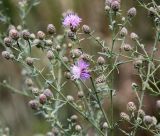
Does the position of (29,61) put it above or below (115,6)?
below

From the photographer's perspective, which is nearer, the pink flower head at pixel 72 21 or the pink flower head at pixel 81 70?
the pink flower head at pixel 81 70

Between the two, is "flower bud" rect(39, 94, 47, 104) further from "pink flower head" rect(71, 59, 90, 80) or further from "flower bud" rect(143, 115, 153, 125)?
"flower bud" rect(143, 115, 153, 125)

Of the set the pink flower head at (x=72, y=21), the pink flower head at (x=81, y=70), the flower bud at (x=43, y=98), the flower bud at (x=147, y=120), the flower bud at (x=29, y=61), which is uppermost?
the pink flower head at (x=72, y=21)

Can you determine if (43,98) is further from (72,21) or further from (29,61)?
(72,21)

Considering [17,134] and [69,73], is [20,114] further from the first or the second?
[69,73]

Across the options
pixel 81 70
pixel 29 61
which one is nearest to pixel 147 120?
pixel 81 70

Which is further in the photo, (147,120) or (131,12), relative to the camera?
(131,12)

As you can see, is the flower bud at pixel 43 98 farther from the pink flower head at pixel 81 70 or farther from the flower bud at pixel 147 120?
the flower bud at pixel 147 120

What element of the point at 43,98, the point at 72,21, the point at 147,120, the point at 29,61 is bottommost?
the point at 147,120

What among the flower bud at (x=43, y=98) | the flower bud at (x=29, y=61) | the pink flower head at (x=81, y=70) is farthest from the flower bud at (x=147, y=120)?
the flower bud at (x=29, y=61)

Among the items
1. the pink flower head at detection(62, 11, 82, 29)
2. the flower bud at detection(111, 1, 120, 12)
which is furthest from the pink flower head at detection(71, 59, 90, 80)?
the flower bud at detection(111, 1, 120, 12)
